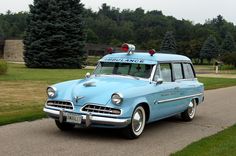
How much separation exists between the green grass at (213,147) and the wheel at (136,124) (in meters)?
1.08

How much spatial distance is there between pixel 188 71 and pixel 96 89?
3.74 m

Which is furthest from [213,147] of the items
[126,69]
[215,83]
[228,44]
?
[228,44]

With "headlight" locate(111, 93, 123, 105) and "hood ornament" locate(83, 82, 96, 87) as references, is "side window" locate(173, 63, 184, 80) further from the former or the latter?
"headlight" locate(111, 93, 123, 105)

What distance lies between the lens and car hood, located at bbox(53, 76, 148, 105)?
305 inches

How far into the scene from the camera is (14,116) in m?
10.2

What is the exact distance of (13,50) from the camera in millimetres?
67562

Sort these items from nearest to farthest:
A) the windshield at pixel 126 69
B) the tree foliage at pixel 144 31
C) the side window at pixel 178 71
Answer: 1. the windshield at pixel 126 69
2. the side window at pixel 178 71
3. the tree foliage at pixel 144 31

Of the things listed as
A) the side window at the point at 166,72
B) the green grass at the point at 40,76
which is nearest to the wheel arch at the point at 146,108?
the side window at the point at 166,72

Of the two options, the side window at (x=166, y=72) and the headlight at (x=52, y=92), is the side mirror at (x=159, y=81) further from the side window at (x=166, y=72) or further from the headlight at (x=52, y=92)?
the headlight at (x=52, y=92)

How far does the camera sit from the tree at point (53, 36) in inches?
1612

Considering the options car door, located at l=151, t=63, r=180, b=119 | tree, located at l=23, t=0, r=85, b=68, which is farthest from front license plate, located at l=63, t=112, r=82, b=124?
tree, located at l=23, t=0, r=85, b=68

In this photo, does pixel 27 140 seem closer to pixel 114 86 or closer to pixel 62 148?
pixel 62 148

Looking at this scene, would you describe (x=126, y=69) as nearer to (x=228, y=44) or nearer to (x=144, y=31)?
(x=228, y=44)

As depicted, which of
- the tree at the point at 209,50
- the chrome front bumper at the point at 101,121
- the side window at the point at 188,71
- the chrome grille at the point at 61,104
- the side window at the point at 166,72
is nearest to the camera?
the chrome front bumper at the point at 101,121
